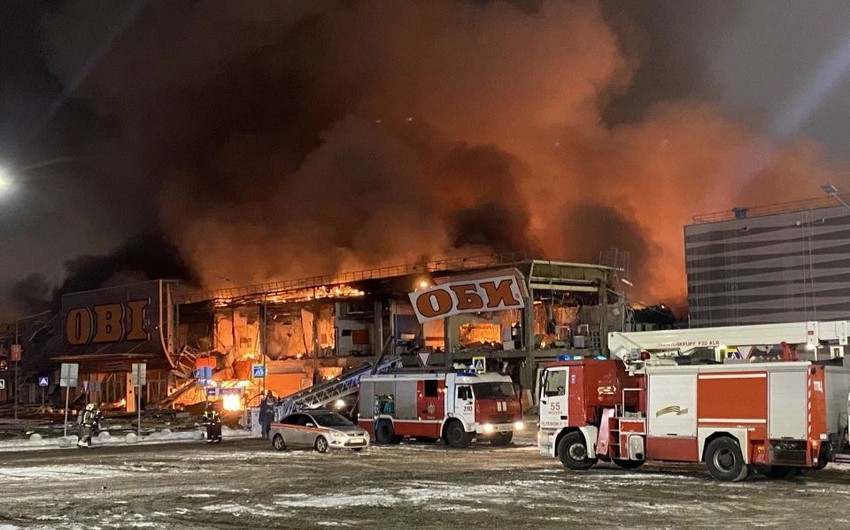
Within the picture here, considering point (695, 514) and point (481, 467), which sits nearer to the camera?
point (695, 514)

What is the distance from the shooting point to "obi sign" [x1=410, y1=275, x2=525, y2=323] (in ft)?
157

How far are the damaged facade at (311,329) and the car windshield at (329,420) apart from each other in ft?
58.7

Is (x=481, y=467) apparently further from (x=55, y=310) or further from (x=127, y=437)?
(x=55, y=310)

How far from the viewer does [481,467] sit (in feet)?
64.5

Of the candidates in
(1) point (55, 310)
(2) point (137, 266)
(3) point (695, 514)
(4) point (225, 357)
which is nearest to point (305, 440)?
(3) point (695, 514)

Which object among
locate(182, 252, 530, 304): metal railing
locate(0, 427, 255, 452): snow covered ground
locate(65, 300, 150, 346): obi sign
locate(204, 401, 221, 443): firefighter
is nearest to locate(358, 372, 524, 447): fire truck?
locate(204, 401, 221, 443): firefighter

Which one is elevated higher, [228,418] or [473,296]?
[473,296]

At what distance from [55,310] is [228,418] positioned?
37363 millimetres

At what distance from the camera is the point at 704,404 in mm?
17438

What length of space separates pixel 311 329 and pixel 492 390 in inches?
1357

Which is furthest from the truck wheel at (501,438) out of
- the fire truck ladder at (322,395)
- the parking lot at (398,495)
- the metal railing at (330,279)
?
the metal railing at (330,279)

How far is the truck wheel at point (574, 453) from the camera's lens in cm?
1916

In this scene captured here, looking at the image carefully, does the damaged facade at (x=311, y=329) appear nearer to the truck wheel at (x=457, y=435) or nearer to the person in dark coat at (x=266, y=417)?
the person in dark coat at (x=266, y=417)

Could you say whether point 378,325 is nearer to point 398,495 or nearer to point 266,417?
point 266,417
